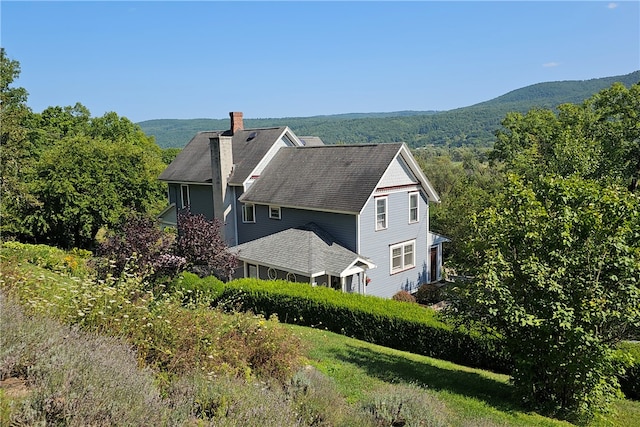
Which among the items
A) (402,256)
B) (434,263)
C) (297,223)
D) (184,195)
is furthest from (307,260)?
(184,195)

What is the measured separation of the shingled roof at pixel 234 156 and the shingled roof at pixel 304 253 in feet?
17.4

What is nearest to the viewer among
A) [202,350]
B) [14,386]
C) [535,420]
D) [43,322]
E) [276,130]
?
[14,386]

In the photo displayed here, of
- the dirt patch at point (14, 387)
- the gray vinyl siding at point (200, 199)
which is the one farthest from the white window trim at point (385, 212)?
the dirt patch at point (14, 387)

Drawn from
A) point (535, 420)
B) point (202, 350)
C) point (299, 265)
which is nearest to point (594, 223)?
point (535, 420)

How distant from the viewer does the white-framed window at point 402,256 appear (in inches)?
924

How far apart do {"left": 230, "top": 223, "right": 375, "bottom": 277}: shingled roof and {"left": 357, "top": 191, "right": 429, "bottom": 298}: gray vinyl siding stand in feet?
3.85

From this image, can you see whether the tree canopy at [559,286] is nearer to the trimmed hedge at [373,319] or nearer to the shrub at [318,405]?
the trimmed hedge at [373,319]

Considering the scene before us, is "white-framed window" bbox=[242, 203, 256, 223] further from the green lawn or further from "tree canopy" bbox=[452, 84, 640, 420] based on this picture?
"tree canopy" bbox=[452, 84, 640, 420]

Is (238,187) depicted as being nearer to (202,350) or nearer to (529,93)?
(202,350)

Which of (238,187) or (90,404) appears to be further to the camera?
(238,187)

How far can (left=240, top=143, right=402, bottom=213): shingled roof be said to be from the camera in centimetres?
2191

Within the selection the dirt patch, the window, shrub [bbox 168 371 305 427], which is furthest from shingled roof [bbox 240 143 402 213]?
the dirt patch

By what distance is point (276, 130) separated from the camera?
28.5 metres

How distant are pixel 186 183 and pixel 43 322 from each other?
25130 mm
